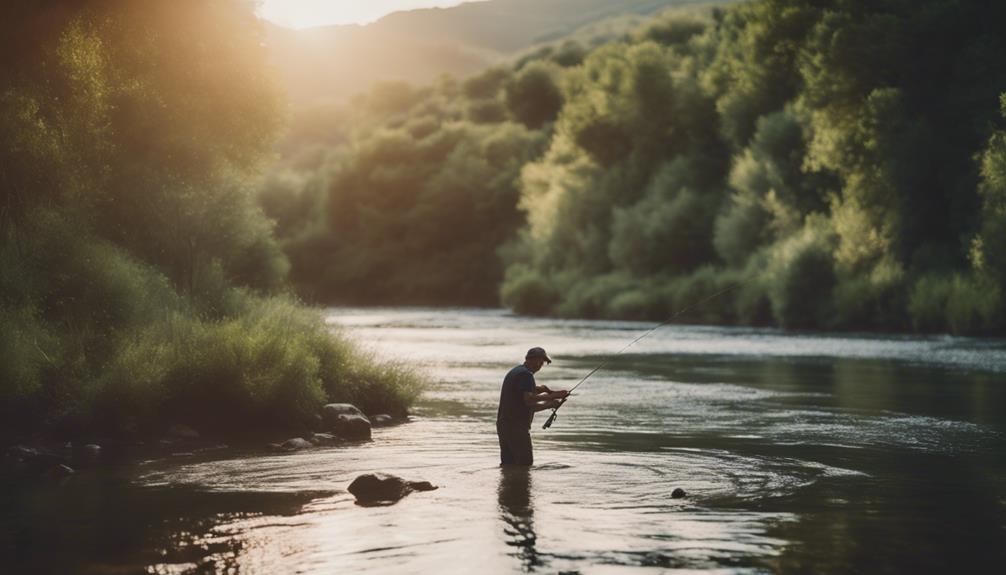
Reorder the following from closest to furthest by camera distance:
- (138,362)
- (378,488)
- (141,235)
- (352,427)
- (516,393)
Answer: (378,488)
(516,393)
(138,362)
(352,427)
(141,235)

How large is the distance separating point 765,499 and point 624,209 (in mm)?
62483

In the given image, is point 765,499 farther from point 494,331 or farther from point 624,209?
point 624,209

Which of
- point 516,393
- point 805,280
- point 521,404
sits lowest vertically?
point 521,404

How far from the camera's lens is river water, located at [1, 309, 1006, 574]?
39.8 ft

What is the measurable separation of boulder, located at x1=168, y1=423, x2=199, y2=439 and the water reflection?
233 inches

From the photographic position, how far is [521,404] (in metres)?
17.0

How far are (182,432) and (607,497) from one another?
27.3 feet

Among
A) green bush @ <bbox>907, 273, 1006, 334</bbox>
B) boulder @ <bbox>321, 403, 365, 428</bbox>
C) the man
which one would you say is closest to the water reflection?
the man

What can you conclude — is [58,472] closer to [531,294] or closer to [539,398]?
[539,398]

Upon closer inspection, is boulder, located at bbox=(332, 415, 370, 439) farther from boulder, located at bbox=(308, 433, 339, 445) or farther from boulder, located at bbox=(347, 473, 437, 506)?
boulder, located at bbox=(347, 473, 437, 506)

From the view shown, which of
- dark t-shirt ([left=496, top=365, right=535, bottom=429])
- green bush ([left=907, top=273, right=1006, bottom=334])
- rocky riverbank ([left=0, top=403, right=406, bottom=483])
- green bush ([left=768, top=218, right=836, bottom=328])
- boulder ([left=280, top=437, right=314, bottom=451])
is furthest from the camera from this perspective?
green bush ([left=768, top=218, right=836, bottom=328])

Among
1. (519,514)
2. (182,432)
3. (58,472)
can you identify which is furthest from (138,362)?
(519,514)

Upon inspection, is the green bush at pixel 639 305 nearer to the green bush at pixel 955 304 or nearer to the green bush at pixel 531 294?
the green bush at pixel 531 294

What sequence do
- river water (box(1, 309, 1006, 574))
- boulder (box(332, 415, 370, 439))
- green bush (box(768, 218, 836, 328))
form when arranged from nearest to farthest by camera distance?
river water (box(1, 309, 1006, 574))
boulder (box(332, 415, 370, 439))
green bush (box(768, 218, 836, 328))
